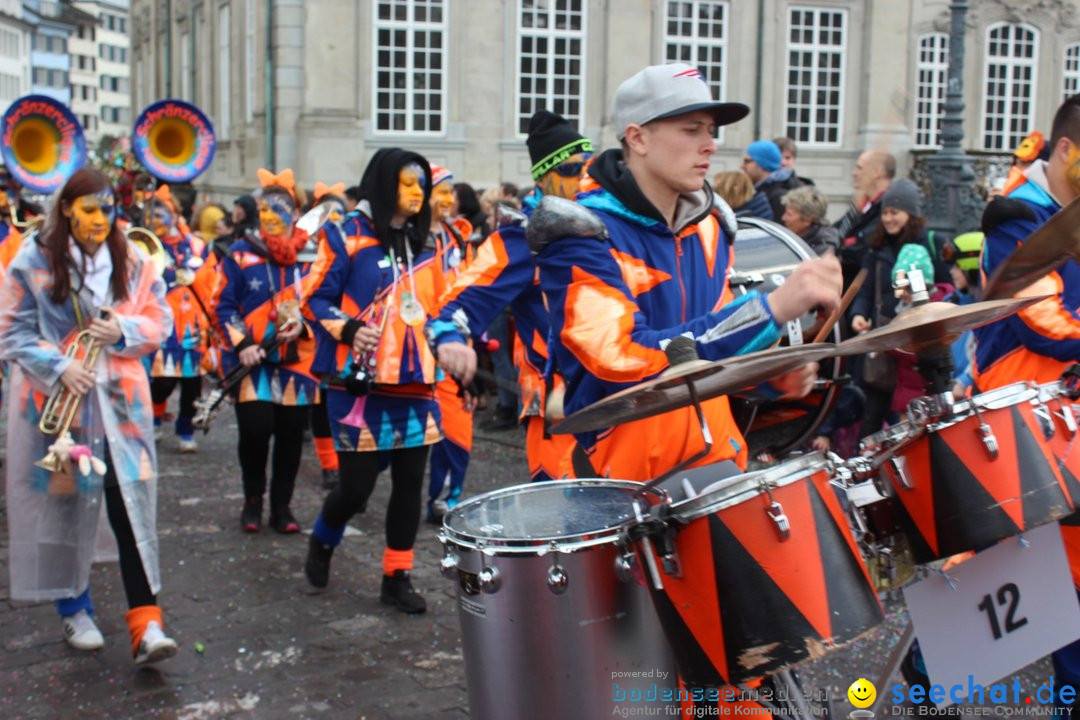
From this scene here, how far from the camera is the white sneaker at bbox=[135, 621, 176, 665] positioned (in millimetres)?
4730

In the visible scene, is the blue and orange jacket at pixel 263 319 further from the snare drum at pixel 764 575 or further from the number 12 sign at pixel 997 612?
the snare drum at pixel 764 575

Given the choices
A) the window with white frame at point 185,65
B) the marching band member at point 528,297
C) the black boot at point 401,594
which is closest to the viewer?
the marching band member at point 528,297

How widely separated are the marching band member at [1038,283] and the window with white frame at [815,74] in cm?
1973

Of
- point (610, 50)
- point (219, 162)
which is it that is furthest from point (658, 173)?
point (219, 162)

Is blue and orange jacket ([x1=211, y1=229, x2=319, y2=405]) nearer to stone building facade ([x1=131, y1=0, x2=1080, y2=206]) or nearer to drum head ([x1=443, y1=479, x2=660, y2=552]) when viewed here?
drum head ([x1=443, y1=479, x2=660, y2=552])

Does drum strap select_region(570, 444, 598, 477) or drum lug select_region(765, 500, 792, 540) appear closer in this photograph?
drum lug select_region(765, 500, 792, 540)

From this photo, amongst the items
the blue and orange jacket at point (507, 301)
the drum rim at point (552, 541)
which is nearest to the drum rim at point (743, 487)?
the drum rim at point (552, 541)

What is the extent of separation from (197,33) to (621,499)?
1105 inches

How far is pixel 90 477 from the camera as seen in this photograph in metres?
4.86

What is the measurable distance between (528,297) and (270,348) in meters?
2.82

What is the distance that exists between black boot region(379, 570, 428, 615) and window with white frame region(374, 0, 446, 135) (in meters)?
16.6

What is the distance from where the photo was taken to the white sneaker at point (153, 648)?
15.5 feet

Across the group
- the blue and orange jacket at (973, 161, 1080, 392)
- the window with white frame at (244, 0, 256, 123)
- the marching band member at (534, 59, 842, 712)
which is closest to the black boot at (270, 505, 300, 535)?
the marching band member at (534, 59, 842, 712)

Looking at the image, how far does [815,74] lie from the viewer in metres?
23.2
